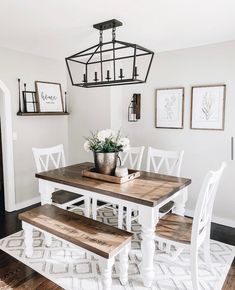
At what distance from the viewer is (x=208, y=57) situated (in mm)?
3350

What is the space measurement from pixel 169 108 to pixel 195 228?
2.11m

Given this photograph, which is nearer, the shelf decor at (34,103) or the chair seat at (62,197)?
the chair seat at (62,197)

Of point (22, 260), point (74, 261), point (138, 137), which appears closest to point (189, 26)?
point (138, 137)

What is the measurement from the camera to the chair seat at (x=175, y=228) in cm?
217

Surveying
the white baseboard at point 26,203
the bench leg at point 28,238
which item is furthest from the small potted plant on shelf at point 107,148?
the white baseboard at point 26,203

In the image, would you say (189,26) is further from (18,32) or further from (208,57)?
(18,32)

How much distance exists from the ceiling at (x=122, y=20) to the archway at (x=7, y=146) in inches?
29.1

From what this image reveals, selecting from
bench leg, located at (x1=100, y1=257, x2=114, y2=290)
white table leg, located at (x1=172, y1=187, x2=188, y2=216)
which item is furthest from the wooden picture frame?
bench leg, located at (x1=100, y1=257, x2=114, y2=290)

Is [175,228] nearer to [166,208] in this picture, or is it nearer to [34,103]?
[166,208]

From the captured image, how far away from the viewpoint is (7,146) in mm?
3740

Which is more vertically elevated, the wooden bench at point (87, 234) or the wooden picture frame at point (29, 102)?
the wooden picture frame at point (29, 102)

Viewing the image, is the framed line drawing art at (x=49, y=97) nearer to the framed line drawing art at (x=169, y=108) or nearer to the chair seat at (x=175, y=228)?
the framed line drawing art at (x=169, y=108)

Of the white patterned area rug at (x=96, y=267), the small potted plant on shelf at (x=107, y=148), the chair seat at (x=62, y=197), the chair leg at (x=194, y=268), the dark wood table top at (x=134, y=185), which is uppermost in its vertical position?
the small potted plant on shelf at (x=107, y=148)

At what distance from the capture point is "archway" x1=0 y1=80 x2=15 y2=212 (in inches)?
143
